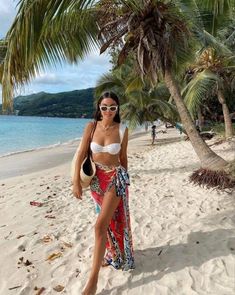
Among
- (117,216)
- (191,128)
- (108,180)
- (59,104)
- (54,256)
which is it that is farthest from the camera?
(59,104)

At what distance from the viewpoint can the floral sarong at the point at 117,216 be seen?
346 centimetres

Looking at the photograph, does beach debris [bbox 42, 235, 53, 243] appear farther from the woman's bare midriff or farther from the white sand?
the woman's bare midriff

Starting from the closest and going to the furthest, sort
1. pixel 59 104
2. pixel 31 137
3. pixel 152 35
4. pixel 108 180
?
1. pixel 108 180
2. pixel 152 35
3. pixel 31 137
4. pixel 59 104

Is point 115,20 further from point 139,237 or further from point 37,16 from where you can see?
point 139,237

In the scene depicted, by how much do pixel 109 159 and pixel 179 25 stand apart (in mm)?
4256

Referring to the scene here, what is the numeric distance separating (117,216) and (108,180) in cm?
42

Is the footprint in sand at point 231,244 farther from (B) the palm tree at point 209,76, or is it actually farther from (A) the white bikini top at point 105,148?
(B) the palm tree at point 209,76

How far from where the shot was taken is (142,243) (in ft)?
14.6

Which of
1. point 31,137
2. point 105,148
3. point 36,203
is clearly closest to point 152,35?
point 36,203

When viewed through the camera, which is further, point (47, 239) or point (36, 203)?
point (36, 203)

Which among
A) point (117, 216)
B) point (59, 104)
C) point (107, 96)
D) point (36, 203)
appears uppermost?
point (107, 96)

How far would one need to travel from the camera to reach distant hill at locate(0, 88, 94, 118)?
105 meters

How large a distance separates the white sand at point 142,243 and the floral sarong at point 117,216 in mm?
132

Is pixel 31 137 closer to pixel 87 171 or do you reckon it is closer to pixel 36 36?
pixel 36 36
